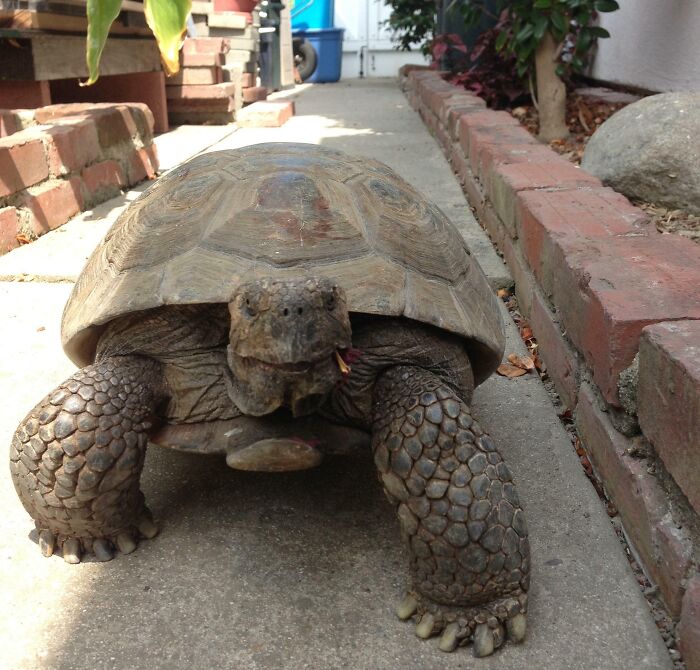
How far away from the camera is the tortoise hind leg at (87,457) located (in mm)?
1550

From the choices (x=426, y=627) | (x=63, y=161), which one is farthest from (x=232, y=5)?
(x=426, y=627)

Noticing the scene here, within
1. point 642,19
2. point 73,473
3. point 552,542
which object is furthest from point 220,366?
point 642,19

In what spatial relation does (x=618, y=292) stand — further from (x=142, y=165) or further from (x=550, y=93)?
(x=142, y=165)

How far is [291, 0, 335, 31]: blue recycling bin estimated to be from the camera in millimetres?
15719

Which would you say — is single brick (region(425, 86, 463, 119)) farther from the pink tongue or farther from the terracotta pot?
the pink tongue

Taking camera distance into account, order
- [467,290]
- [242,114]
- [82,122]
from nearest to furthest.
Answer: [467,290]
[82,122]
[242,114]

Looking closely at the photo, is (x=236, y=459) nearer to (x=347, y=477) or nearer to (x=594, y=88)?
(x=347, y=477)

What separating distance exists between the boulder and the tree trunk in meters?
1.48

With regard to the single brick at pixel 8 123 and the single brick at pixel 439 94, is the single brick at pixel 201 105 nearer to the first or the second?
the single brick at pixel 439 94

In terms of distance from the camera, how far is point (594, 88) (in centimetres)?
645

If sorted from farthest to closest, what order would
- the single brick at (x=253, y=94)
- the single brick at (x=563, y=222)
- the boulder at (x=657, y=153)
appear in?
the single brick at (x=253, y=94) < the boulder at (x=657, y=153) < the single brick at (x=563, y=222)

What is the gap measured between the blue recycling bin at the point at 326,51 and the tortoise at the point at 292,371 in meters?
14.0

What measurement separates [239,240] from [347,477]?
2.09ft

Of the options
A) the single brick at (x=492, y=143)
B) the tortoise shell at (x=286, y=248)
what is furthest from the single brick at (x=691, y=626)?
the single brick at (x=492, y=143)
